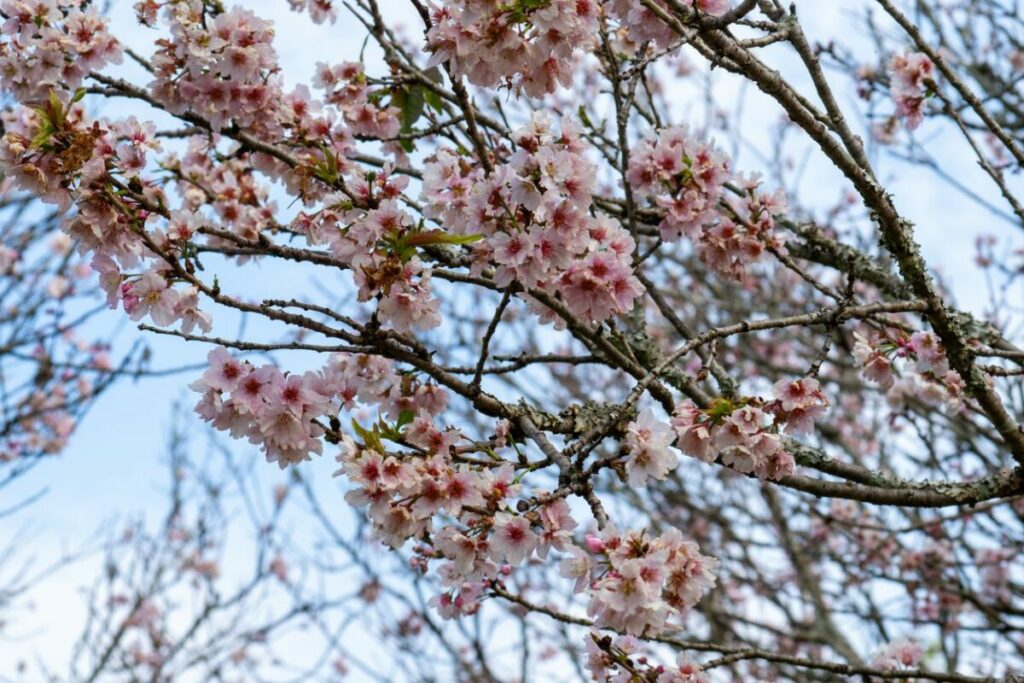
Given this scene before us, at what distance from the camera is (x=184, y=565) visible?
838 cm

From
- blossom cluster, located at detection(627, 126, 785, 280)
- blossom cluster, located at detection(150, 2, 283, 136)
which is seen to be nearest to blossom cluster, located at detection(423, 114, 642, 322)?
blossom cluster, located at detection(627, 126, 785, 280)

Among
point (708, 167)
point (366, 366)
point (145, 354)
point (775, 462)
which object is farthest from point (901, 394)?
point (145, 354)

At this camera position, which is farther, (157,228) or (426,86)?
(426,86)

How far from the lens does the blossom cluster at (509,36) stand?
1894mm

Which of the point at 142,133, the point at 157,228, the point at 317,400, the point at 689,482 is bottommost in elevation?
the point at 317,400

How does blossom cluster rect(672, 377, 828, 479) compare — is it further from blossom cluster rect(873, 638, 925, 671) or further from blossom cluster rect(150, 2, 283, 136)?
blossom cluster rect(150, 2, 283, 136)

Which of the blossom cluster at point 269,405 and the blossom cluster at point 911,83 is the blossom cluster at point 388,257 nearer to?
the blossom cluster at point 269,405

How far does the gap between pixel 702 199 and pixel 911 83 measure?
52.2 inches

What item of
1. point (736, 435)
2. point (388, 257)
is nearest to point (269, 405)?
point (388, 257)

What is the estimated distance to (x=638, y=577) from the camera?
1.54 meters

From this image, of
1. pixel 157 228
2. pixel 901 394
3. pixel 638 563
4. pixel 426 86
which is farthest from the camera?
pixel 901 394

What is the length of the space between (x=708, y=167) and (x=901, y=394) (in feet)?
6.61

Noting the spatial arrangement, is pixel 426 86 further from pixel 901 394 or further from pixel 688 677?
pixel 901 394

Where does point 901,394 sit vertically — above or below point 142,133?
above
